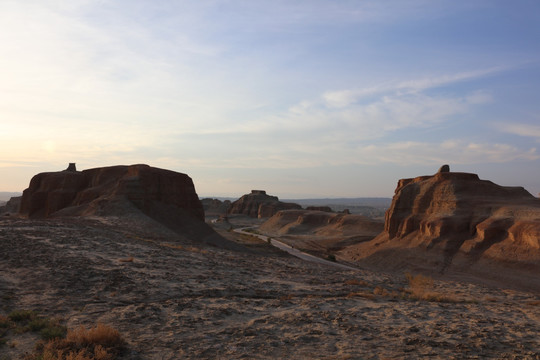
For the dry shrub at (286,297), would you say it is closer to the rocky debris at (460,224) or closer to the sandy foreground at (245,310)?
the sandy foreground at (245,310)

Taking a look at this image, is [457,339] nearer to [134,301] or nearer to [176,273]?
[134,301]

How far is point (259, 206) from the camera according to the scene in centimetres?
13000

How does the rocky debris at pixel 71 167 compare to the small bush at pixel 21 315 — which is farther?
the rocky debris at pixel 71 167

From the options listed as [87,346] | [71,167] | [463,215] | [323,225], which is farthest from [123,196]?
[323,225]

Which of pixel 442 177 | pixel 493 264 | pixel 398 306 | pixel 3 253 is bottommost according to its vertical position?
pixel 493 264

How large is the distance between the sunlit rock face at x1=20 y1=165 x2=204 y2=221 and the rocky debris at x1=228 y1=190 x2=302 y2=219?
75.4m

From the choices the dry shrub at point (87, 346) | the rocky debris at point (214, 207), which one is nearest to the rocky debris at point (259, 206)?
the rocky debris at point (214, 207)

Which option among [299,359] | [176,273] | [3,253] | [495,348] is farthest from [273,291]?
[3,253]

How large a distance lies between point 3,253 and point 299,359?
13728 mm

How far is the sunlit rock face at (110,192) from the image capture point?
136 feet

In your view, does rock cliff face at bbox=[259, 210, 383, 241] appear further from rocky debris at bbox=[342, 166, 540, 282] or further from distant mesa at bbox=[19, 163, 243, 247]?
distant mesa at bbox=[19, 163, 243, 247]

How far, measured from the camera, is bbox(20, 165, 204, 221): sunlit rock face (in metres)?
41.5

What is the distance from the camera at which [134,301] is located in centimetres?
1164

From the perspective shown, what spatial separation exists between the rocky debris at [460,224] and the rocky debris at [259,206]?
214ft
